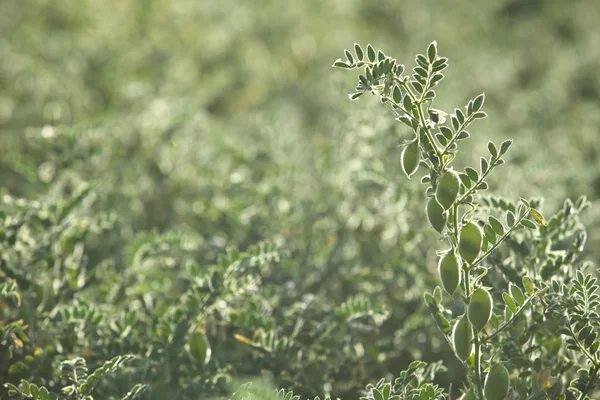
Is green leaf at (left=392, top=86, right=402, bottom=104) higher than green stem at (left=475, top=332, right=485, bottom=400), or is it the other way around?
green leaf at (left=392, top=86, right=402, bottom=104)

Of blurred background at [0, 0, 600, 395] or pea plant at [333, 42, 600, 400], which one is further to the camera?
blurred background at [0, 0, 600, 395]

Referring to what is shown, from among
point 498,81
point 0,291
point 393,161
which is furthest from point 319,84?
point 0,291

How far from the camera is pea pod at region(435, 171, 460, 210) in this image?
958 millimetres

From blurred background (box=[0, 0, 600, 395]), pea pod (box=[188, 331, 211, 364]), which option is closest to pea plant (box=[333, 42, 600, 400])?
blurred background (box=[0, 0, 600, 395])

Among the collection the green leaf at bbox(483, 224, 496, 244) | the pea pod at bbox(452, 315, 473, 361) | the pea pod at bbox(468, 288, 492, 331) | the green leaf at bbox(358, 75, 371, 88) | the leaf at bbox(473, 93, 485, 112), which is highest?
the green leaf at bbox(358, 75, 371, 88)

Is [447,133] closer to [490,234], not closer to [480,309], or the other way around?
[490,234]

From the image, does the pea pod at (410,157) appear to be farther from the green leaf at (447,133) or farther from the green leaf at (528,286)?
the green leaf at (528,286)

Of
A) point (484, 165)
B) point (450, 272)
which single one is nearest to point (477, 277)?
point (450, 272)

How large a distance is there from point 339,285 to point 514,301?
0.68 m

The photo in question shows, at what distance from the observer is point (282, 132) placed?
7.60 feet

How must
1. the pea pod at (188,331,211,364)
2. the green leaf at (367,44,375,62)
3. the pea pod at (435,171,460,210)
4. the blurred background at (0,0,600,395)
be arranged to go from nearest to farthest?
the pea pod at (435,171,460,210) < the green leaf at (367,44,375,62) < the pea pod at (188,331,211,364) < the blurred background at (0,0,600,395)

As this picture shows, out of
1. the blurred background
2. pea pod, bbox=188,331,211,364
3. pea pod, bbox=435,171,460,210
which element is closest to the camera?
pea pod, bbox=435,171,460,210

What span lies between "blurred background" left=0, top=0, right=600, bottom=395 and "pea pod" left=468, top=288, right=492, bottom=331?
0.43 meters

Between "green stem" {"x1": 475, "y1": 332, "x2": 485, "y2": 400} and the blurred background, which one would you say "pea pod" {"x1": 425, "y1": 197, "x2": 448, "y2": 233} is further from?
the blurred background
